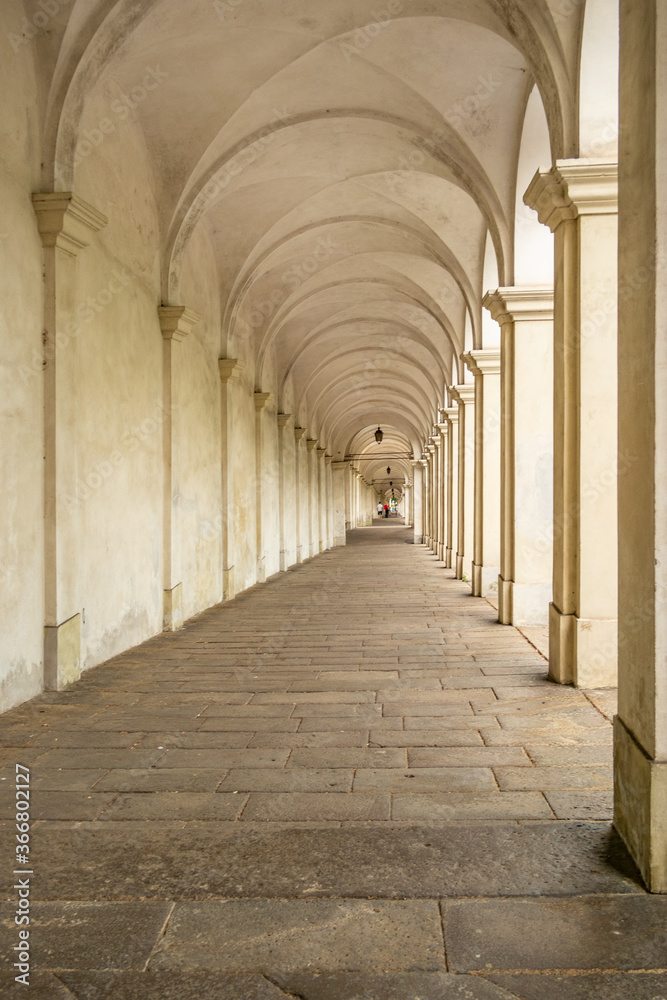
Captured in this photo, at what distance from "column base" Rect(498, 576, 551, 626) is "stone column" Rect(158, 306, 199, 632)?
417cm

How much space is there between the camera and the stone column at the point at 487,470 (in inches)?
462

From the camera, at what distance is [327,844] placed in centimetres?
311

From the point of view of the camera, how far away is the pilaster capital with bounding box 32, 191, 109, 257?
603cm

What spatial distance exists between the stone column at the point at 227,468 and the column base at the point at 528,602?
212 inches

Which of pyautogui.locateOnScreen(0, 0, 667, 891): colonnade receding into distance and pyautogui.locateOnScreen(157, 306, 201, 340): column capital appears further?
pyautogui.locateOnScreen(157, 306, 201, 340): column capital

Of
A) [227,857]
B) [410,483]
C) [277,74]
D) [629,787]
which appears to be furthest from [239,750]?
[410,483]

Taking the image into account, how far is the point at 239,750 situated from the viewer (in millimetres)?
4375

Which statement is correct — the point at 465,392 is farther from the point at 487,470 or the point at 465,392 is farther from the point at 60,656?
the point at 60,656

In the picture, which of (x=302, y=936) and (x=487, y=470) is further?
(x=487, y=470)

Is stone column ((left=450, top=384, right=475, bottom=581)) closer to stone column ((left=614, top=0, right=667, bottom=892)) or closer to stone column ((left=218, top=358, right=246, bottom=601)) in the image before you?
stone column ((left=218, top=358, right=246, bottom=601))

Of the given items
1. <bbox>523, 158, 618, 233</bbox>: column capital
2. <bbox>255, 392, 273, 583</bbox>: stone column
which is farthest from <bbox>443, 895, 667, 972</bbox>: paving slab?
<bbox>255, 392, 273, 583</bbox>: stone column

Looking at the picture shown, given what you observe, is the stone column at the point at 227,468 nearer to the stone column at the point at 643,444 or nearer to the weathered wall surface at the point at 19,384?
the weathered wall surface at the point at 19,384

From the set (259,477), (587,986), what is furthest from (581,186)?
(259,477)

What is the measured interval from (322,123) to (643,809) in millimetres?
9266
